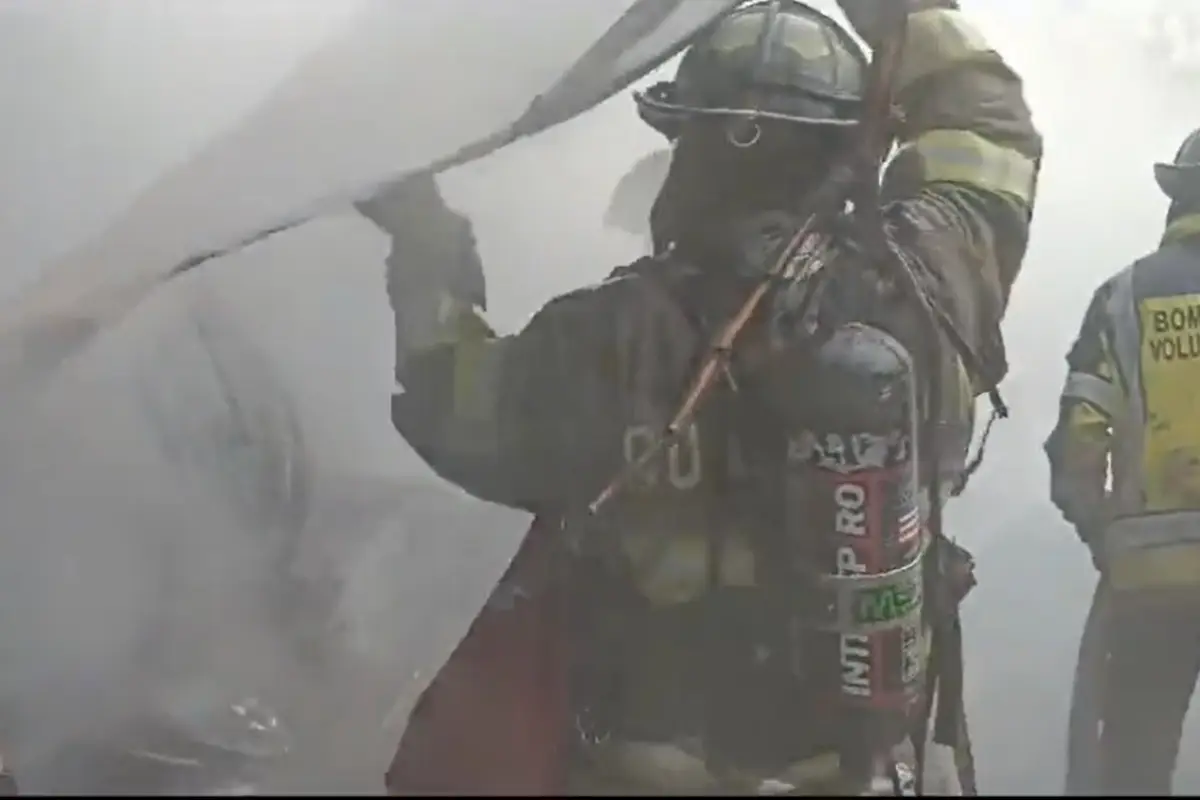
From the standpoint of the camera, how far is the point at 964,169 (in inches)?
65.6

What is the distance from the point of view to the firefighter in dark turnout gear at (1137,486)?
5.58 feet

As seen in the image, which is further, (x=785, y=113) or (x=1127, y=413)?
(x=1127, y=413)

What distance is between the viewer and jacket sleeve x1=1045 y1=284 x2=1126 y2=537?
5.59 feet

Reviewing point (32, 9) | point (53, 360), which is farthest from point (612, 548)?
point (32, 9)

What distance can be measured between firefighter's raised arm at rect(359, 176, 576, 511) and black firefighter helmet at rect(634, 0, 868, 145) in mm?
285

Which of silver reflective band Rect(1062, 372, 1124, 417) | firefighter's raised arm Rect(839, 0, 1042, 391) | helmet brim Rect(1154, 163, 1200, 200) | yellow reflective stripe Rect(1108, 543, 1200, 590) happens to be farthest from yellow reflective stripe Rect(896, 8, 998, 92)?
yellow reflective stripe Rect(1108, 543, 1200, 590)

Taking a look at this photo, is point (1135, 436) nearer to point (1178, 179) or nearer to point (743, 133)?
point (1178, 179)

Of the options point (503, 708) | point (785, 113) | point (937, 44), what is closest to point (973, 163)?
point (937, 44)

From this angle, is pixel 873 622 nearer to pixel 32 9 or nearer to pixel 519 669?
pixel 519 669

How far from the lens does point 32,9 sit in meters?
1.63

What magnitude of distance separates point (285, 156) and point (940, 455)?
86cm

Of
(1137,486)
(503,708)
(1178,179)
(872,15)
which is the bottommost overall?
(503,708)

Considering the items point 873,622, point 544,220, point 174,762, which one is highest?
point 544,220

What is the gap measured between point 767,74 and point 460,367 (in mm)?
496
